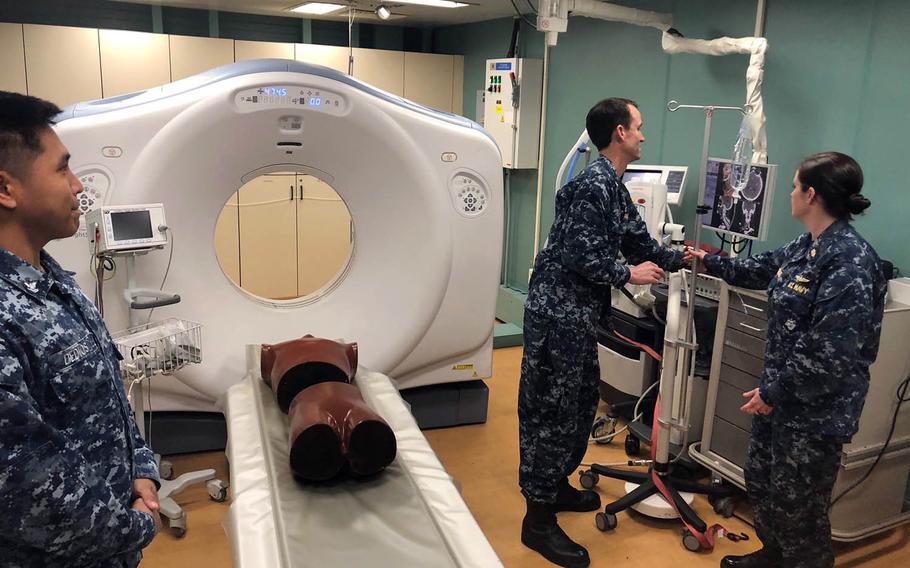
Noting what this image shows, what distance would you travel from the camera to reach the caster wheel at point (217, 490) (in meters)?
2.54

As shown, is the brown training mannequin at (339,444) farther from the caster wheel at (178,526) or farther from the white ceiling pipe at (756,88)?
the white ceiling pipe at (756,88)

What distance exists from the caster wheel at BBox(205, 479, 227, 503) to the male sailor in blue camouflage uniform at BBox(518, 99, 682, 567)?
41.6 inches

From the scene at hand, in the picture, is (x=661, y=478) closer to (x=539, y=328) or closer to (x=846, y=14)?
(x=539, y=328)

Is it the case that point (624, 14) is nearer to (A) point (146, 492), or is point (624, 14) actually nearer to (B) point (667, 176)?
(B) point (667, 176)

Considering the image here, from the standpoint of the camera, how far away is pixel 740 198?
2.51 m

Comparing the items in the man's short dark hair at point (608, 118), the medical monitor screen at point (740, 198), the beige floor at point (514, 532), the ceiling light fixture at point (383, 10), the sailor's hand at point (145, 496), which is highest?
the ceiling light fixture at point (383, 10)

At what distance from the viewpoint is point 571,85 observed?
14.0 ft

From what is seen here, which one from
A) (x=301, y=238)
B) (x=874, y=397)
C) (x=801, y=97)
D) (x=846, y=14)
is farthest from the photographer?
(x=301, y=238)

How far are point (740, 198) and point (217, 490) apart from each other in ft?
6.87

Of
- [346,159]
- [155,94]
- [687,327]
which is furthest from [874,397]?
[155,94]

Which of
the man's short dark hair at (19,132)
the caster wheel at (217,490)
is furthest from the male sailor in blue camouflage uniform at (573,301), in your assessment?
the man's short dark hair at (19,132)

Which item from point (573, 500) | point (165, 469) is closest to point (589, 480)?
point (573, 500)

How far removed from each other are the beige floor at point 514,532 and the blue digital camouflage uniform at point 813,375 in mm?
385

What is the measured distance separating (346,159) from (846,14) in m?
1.92
